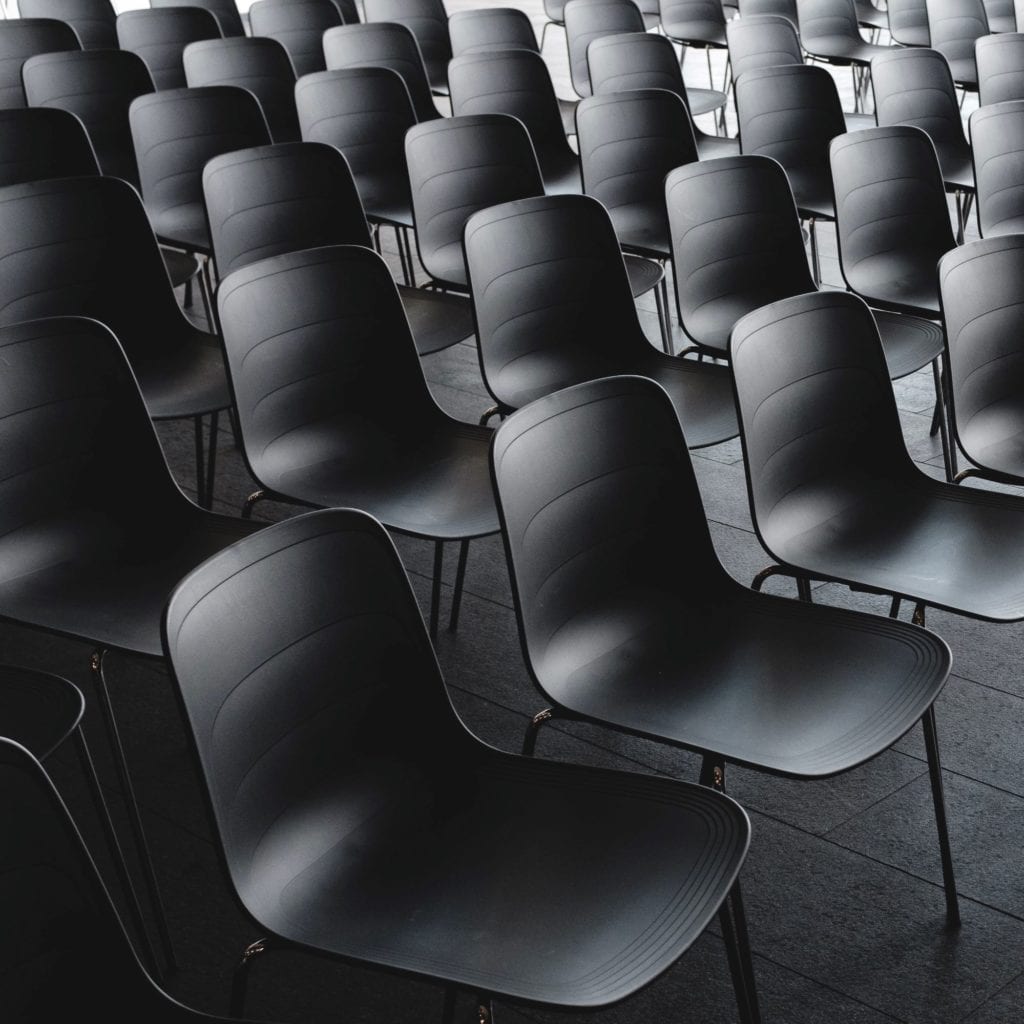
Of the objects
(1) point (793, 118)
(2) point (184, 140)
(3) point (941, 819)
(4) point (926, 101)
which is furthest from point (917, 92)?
(3) point (941, 819)

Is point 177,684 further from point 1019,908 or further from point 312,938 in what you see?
point 1019,908

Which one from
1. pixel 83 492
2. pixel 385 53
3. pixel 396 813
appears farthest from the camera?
pixel 385 53

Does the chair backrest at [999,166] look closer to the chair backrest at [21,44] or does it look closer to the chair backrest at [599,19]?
the chair backrest at [599,19]

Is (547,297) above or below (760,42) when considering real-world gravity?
above

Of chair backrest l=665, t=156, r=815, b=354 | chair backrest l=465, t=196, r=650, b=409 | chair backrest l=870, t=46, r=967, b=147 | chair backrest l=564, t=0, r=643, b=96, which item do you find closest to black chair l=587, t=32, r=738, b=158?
chair backrest l=870, t=46, r=967, b=147

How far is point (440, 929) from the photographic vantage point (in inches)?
76.7

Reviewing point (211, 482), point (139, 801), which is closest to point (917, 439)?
point (211, 482)

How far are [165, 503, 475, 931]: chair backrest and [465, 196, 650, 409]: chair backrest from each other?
5.01 ft

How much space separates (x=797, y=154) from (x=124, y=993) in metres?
4.72

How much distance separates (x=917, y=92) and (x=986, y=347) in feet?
9.27

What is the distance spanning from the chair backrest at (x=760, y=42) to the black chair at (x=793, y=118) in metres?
1.14

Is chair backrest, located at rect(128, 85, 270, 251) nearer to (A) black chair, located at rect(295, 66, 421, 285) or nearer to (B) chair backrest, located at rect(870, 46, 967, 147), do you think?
(A) black chair, located at rect(295, 66, 421, 285)

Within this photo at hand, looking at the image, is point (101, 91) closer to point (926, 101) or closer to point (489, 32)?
point (489, 32)

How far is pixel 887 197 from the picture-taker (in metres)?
4.72
